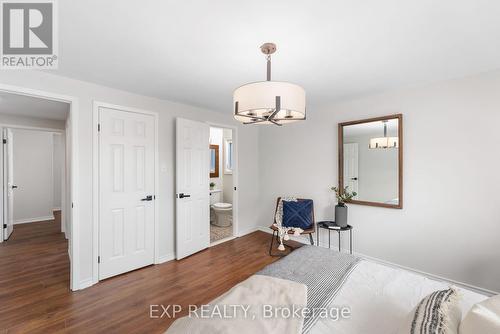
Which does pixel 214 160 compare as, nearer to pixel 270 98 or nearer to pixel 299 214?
pixel 299 214

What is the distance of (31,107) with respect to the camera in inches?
129

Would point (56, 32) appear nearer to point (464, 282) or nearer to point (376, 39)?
point (376, 39)

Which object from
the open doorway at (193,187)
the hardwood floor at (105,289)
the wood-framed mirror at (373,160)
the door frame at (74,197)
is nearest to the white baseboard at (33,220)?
the hardwood floor at (105,289)

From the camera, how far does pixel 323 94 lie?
2930mm

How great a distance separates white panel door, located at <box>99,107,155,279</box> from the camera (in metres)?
2.62

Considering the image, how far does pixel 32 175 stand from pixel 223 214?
450 cm

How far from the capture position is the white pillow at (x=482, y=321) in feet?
2.49

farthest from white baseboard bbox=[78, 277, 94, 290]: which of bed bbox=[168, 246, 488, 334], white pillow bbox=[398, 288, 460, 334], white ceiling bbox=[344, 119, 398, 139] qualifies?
white ceiling bbox=[344, 119, 398, 139]

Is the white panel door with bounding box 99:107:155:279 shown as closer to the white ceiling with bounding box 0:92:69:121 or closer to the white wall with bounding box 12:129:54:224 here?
the white ceiling with bounding box 0:92:69:121

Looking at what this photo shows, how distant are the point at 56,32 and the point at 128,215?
6.53 feet

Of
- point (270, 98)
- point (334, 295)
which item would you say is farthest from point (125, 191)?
point (334, 295)

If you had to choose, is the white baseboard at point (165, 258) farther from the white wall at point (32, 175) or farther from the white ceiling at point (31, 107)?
the white wall at point (32, 175)

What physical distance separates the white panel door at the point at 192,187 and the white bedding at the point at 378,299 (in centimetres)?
236

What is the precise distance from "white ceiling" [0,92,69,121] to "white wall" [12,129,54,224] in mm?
1733
